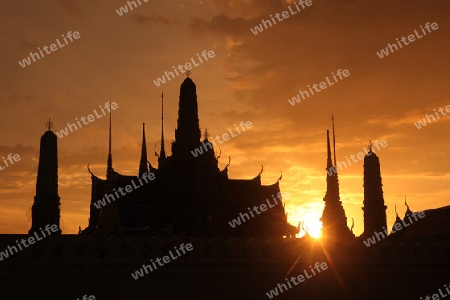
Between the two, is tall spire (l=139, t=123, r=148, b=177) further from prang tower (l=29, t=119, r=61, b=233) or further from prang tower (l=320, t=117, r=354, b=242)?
prang tower (l=29, t=119, r=61, b=233)

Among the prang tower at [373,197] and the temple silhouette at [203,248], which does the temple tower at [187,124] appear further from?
the prang tower at [373,197]

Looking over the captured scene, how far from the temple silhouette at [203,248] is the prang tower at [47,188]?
0.07 metres

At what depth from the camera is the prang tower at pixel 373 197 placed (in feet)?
180

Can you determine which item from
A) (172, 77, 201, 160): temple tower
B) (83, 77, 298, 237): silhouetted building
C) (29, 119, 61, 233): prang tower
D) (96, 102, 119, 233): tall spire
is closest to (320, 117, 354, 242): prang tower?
(83, 77, 298, 237): silhouetted building

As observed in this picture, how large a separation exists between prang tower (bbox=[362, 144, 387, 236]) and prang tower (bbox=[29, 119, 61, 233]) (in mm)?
23484

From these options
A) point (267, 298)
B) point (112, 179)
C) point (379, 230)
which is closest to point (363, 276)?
point (267, 298)

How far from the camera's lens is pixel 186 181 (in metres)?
57.7

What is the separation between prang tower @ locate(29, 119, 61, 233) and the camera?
153 feet

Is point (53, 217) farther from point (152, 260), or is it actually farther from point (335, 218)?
point (335, 218)

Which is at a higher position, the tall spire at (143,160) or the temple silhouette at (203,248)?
the tall spire at (143,160)

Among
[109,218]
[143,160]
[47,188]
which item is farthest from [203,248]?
[143,160]

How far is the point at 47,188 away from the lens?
4719 cm

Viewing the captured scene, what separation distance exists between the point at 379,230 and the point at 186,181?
15586 mm

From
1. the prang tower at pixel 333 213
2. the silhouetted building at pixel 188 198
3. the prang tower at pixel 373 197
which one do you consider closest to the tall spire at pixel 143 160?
the silhouetted building at pixel 188 198
